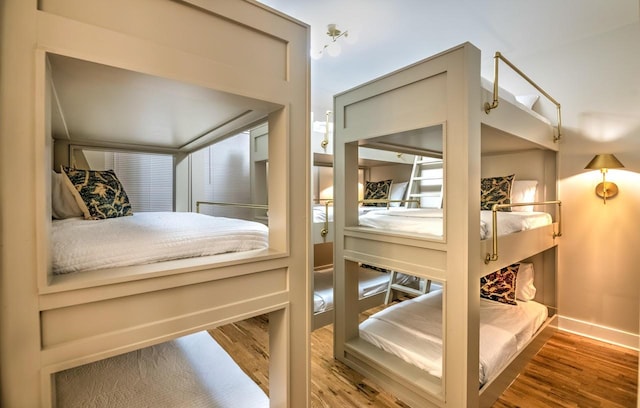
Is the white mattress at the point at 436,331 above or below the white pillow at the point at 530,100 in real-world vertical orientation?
below

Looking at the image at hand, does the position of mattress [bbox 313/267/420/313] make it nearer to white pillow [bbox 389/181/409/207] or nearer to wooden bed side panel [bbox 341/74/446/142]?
white pillow [bbox 389/181/409/207]

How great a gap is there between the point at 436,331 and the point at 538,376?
769mm

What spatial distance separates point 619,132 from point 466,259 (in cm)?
224

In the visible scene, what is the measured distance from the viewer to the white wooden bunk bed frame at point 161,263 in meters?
0.63

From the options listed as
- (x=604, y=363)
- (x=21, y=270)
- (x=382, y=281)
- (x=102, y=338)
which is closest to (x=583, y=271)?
(x=604, y=363)

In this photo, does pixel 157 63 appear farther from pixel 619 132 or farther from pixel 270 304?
pixel 619 132

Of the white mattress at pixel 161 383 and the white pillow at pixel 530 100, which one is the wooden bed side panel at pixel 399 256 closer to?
the white mattress at pixel 161 383

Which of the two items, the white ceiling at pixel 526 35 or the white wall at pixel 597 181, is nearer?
the white ceiling at pixel 526 35

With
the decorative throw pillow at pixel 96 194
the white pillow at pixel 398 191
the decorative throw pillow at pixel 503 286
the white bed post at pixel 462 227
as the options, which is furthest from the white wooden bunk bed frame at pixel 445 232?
the white pillow at pixel 398 191

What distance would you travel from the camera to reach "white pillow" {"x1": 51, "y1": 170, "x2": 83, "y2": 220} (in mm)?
1461

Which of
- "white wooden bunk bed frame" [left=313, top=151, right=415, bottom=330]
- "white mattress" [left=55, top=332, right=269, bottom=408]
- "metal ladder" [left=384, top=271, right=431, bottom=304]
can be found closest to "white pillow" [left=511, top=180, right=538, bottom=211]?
"white wooden bunk bed frame" [left=313, top=151, right=415, bottom=330]

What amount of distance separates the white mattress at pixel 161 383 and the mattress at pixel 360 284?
3.93 feet

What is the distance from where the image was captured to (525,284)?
2.62 metres

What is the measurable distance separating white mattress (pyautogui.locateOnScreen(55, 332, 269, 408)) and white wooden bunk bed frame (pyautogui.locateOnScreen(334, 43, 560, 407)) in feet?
2.78
